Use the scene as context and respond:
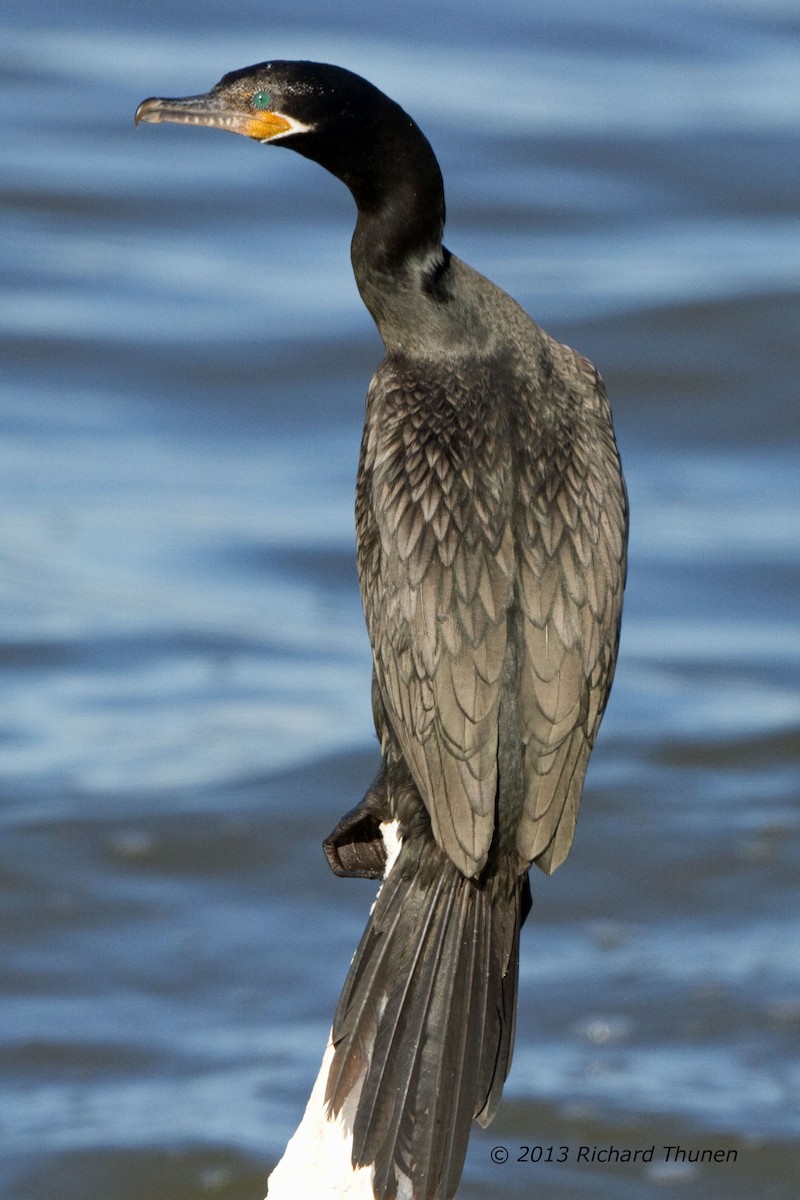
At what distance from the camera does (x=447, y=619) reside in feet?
13.7

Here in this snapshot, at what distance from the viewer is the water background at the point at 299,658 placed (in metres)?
7.75

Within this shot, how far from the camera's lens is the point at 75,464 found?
11.9 meters

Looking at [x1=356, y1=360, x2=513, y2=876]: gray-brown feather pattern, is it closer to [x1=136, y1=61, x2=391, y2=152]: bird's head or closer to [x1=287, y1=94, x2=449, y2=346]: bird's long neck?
[x1=287, y1=94, x2=449, y2=346]: bird's long neck

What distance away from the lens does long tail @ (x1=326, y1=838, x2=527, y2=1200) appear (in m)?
3.98

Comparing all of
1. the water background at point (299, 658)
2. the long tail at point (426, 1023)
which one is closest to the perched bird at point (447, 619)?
the long tail at point (426, 1023)

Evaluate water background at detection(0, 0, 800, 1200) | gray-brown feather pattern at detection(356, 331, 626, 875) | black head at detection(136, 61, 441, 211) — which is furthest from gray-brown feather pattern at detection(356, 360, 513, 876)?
water background at detection(0, 0, 800, 1200)

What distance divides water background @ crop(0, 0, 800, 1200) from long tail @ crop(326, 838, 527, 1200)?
330 centimetres

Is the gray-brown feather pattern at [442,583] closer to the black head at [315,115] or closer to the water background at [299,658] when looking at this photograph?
the black head at [315,115]

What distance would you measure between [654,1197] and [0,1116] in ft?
7.83

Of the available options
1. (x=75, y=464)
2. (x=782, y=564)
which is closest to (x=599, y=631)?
(x=782, y=564)

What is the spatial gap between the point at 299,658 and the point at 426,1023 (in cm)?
630

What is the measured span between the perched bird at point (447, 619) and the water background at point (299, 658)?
3318mm

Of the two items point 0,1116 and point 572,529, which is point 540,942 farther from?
point 572,529

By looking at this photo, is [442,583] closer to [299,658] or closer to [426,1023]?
[426,1023]
